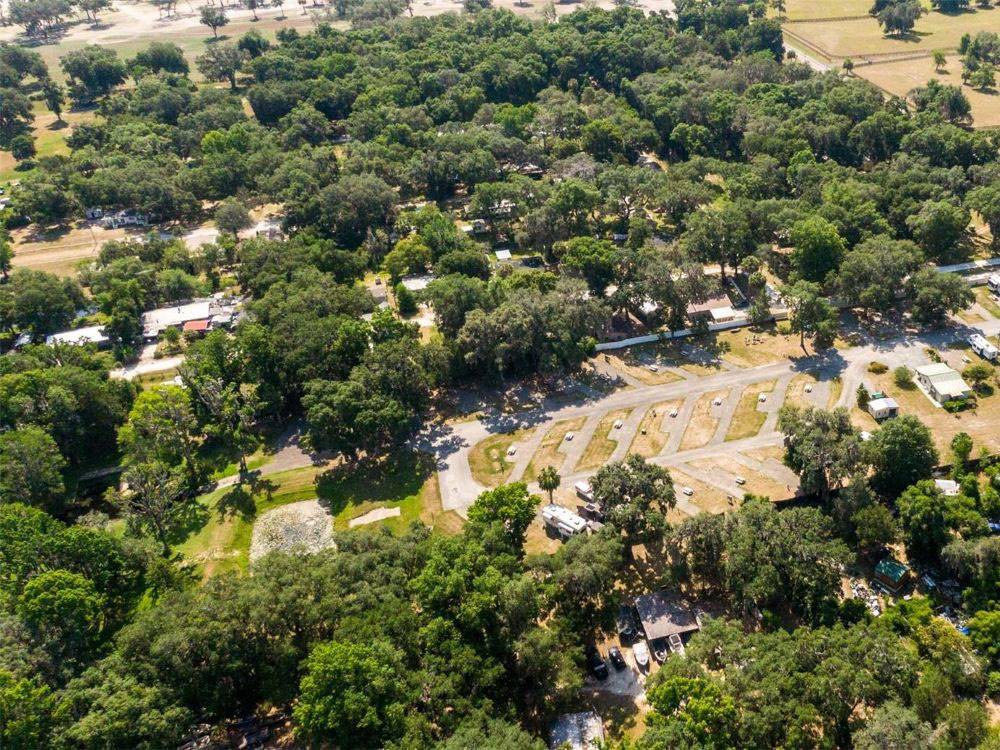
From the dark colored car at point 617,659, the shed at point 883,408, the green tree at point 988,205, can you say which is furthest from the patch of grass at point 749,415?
the green tree at point 988,205

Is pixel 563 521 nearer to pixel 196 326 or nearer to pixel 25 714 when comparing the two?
pixel 25 714

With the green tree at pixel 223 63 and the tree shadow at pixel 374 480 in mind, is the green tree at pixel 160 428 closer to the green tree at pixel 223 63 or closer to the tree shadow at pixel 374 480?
the tree shadow at pixel 374 480

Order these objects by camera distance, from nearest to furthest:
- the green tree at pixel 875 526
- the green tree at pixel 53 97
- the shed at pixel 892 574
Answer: the shed at pixel 892 574 < the green tree at pixel 875 526 < the green tree at pixel 53 97

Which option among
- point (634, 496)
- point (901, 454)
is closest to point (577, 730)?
point (634, 496)

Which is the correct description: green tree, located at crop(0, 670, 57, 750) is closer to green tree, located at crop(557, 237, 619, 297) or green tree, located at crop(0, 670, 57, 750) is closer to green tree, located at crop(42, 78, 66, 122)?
green tree, located at crop(557, 237, 619, 297)

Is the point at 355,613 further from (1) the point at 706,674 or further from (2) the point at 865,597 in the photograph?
(2) the point at 865,597
